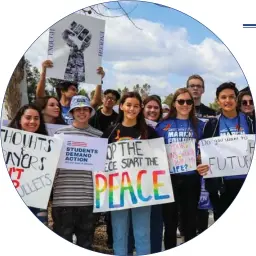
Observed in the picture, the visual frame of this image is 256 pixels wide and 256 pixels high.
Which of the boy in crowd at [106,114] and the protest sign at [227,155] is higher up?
the boy in crowd at [106,114]

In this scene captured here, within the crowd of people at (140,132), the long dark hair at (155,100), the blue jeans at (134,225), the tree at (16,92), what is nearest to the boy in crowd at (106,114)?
the crowd of people at (140,132)

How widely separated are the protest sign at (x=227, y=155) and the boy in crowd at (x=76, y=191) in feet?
3.27

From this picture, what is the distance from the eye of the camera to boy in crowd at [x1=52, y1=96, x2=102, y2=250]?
463cm

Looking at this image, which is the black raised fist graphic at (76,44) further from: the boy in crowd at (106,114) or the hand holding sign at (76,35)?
the boy in crowd at (106,114)

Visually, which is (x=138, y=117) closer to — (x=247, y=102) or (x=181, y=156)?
(x=181, y=156)

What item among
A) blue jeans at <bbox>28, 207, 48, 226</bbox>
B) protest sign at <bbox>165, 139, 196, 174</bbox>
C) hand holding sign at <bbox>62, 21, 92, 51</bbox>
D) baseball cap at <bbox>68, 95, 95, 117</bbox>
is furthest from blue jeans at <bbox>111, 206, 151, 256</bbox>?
hand holding sign at <bbox>62, 21, 92, 51</bbox>

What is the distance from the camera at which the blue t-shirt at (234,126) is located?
15.7ft

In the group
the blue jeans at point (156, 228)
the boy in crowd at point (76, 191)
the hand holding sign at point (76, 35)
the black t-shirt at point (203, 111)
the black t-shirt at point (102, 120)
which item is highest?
the hand holding sign at point (76, 35)

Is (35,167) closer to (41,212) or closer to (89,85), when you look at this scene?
(41,212)

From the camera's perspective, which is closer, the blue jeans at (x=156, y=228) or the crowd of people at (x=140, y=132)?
the crowd of people at (x=140, y=132)

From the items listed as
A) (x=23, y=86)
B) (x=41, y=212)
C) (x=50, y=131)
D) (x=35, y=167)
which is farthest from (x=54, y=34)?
(x=41, y=212)

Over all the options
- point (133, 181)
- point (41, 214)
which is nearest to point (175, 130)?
point (133, 181)

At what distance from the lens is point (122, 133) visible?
465 centimetres

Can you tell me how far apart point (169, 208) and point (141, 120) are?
2.72ft
